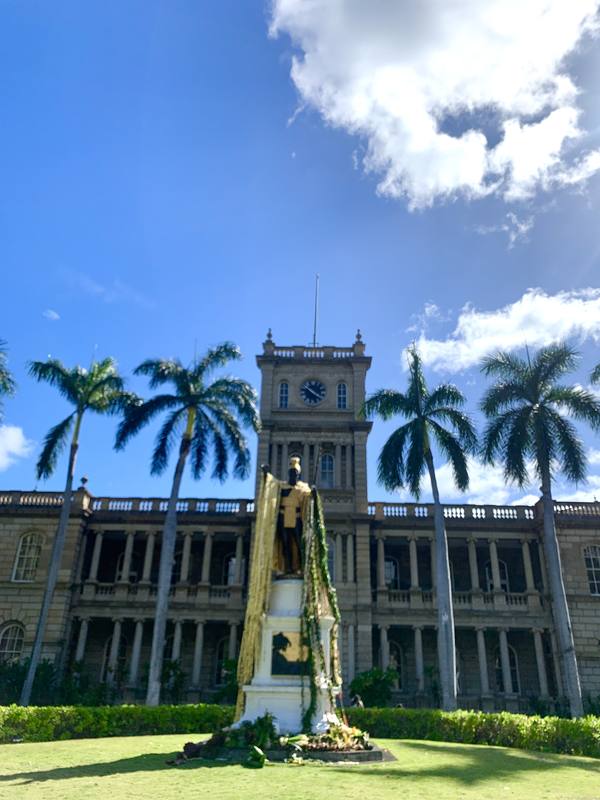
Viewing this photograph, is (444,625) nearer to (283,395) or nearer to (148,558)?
(148,558)

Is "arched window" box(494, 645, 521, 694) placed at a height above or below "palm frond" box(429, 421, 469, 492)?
below

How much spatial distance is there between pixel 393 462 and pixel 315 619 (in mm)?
14565

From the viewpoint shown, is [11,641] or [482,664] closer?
[482,664]

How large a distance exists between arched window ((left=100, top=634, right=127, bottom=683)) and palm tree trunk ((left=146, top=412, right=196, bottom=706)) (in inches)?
247

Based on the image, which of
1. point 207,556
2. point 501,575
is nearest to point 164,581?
point 207,556

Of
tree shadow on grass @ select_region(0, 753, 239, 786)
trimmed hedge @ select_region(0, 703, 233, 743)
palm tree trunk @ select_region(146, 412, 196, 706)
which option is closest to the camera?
tree shadow on grass @ select_region(0, 753, 239, 786)

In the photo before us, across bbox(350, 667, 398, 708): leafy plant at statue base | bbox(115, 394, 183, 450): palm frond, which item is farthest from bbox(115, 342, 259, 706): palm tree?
bbox(350, 667, 398, 708): leafy plant at statue base

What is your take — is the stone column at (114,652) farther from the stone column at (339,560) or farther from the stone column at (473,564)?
the stone column at (473,564)

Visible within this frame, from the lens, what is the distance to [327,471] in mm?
34094

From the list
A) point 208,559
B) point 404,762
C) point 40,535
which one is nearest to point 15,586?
point 40,535

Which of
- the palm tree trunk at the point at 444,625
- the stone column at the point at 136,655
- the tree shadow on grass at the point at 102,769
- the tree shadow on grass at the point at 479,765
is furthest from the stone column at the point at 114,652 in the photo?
the tree shadow on grass at the point at 102,769

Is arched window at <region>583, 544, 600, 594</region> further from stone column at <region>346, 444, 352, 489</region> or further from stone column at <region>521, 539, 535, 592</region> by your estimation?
stone column at <region>346, 444, 352, 489</region>

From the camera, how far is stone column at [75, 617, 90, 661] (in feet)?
97.2

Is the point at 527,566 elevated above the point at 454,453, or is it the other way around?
the point at 454,453
